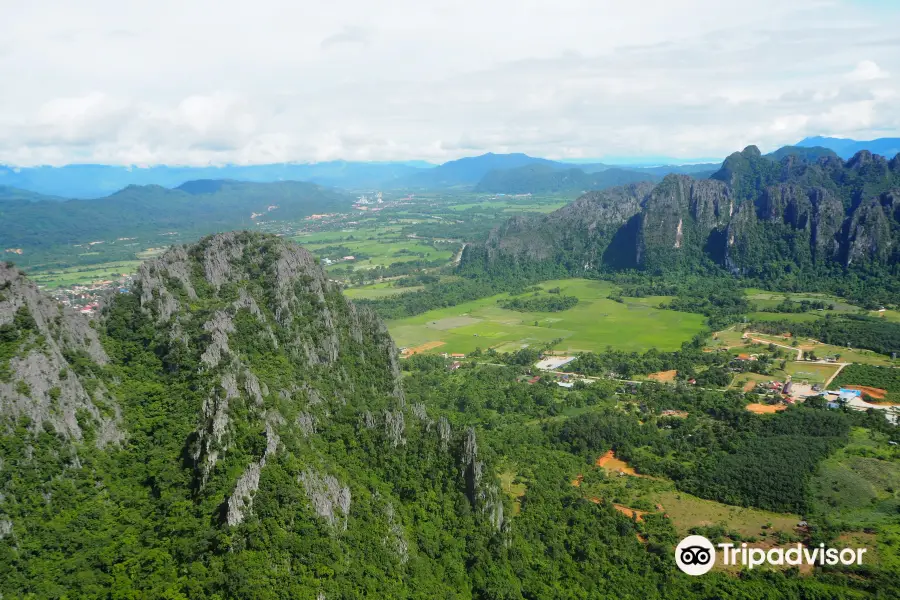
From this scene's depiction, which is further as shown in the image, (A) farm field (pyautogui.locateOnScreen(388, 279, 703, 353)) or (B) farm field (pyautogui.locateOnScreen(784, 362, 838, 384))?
(A) farm field (pyautogui.locateOnScreen(388, 279, 703, 353))

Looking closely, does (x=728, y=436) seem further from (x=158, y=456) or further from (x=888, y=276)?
(x=888, y=276)

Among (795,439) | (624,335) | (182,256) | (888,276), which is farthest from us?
(888,276)

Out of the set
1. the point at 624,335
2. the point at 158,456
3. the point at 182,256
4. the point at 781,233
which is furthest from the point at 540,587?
the point at 781,233

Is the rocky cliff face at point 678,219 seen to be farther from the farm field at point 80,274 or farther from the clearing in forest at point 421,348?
the farm field at point 80,274

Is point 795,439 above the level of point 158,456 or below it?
below

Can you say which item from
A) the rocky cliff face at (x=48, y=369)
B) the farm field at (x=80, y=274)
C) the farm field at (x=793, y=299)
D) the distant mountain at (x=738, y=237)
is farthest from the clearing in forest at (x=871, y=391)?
the farm field at (x=80, y=274)

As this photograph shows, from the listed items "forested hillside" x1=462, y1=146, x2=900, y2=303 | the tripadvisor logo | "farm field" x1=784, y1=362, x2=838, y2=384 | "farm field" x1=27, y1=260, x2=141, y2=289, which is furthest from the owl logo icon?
"farm field" x1=27, y1=260, x2=141, y2=289

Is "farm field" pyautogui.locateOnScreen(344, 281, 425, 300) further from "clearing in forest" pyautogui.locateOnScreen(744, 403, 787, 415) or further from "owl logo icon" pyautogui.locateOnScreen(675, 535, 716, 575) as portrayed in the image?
"owl logo icon" pyautogui.locateOnScreen(675, 535, 716, 575)
